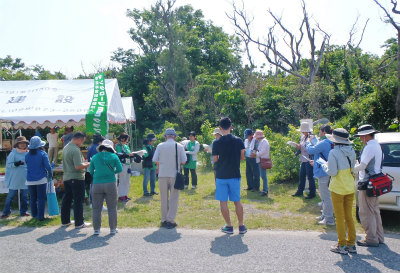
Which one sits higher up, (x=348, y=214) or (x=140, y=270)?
(x=348, y=214)

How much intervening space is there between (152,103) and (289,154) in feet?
63.8

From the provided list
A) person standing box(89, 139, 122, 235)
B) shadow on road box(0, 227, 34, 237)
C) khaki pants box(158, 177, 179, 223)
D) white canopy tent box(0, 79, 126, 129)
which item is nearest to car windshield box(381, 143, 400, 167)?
khaki pants box(158, 177, 179, 223)

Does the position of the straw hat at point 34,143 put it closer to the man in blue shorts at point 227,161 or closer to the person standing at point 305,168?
the man in blue shorts at point 227,161

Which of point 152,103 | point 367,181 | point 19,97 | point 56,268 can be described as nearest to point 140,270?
point 56,268

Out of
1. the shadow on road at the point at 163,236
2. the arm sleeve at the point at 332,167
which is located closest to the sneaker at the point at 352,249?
the arm sleeve at the point at 332,167

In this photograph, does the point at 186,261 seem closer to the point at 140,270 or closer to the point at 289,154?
the point at 140,270

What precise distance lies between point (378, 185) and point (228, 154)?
2271 millimetres

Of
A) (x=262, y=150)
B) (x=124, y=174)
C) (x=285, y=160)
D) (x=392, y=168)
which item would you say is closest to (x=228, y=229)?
(x=392, y=168)

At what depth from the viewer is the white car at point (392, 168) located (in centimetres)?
581

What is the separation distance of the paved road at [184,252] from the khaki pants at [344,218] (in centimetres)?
22

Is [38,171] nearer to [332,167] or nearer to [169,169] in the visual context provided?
[169,169]

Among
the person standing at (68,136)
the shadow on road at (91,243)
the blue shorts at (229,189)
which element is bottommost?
the shadow on road at (91,243)

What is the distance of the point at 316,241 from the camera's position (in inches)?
219

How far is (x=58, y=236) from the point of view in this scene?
6199mm
